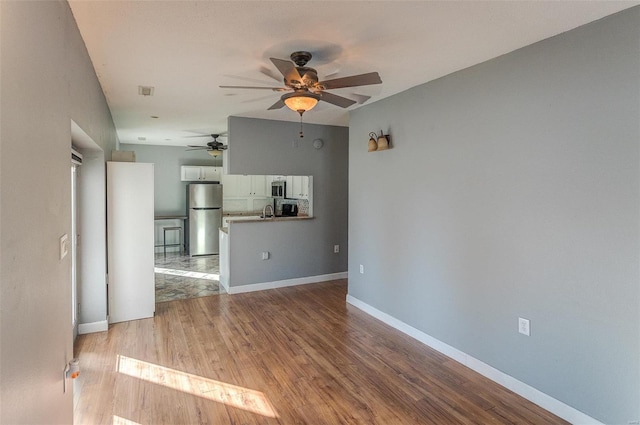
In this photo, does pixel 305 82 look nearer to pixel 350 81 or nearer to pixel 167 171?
pixel 350 81

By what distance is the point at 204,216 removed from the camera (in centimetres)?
816

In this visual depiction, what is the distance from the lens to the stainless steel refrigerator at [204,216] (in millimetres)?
8055

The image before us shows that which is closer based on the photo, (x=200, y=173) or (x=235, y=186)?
(x=200, y=173)

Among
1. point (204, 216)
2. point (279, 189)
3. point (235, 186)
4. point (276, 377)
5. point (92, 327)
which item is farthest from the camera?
point (235, 186)

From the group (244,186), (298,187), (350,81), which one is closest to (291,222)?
(298,187)

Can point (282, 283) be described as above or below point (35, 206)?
below

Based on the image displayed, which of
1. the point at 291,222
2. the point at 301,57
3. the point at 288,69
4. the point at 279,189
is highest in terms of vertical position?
the point at 301,57

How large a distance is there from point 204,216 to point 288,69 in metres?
6.33

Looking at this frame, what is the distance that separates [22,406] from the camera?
1.21 meters

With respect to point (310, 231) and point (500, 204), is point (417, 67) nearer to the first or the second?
point (500, 204)

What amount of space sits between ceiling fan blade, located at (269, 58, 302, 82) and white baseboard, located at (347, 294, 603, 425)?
2.64m

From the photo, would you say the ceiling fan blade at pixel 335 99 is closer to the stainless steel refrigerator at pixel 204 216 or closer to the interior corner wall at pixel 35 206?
the interior corner wall at pixel 35 206

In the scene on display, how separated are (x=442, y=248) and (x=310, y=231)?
275cm

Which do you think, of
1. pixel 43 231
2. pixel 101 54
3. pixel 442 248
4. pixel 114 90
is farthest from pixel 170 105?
pixel 442 248
